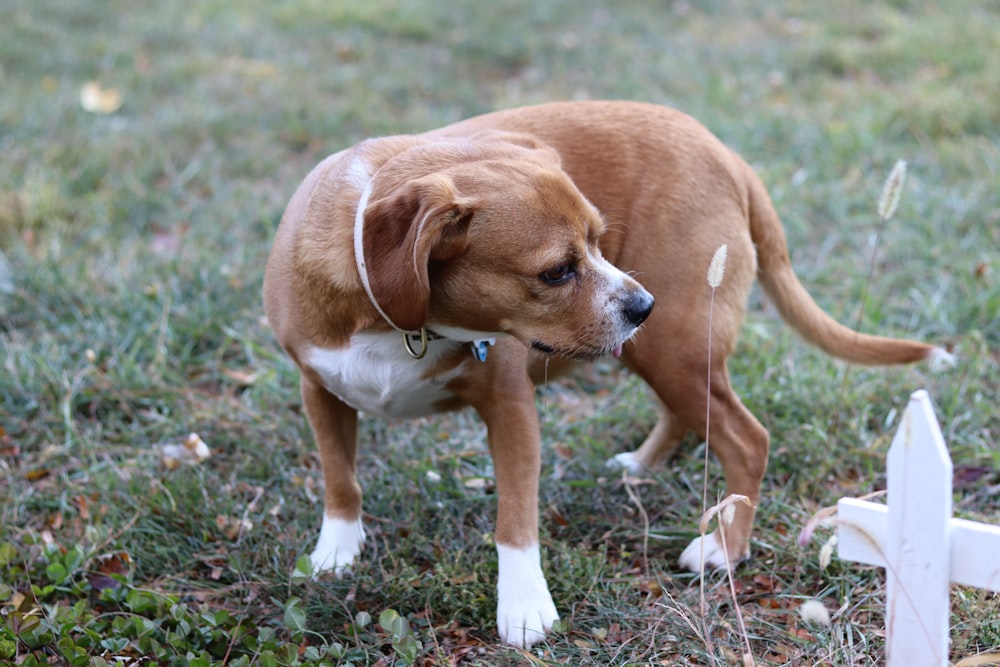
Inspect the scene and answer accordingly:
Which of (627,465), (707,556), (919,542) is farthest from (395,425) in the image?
(919,542)

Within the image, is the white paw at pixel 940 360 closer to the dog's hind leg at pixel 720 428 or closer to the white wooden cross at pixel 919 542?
the dog's hind leg at pixel 720 428

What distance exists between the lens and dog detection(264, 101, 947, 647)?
2479 mm

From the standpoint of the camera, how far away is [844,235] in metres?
4.99

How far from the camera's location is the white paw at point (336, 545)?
3.02 metres

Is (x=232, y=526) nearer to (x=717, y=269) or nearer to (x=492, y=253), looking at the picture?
(x=492, y=253)

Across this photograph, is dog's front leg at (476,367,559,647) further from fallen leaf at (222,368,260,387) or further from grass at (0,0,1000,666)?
fallen leaf at (222,368,260,387)

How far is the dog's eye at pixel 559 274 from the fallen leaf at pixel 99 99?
16.5ft

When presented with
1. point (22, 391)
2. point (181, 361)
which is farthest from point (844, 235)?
point (22, 391)

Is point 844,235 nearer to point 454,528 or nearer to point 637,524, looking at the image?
point 637,524

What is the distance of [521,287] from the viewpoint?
2.52 m

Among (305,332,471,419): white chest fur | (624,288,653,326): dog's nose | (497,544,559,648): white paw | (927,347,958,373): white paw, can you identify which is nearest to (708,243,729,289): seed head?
(624,288,653,326): dog's nose

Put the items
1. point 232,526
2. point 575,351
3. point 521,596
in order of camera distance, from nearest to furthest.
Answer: point 575,351
point 521,596
point 232,526

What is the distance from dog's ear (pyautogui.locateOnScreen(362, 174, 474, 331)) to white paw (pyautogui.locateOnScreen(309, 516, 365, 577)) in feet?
2.94

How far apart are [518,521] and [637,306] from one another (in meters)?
0.68
